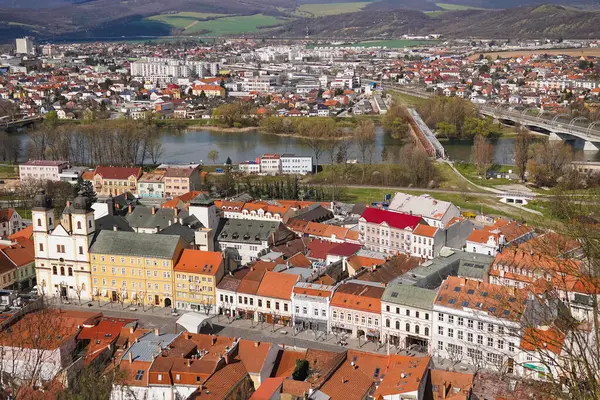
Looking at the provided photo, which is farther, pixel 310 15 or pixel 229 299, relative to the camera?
pixel 310 15

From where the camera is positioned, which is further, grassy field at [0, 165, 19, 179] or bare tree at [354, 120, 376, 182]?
bare tree at [354, 120, 376, 182]

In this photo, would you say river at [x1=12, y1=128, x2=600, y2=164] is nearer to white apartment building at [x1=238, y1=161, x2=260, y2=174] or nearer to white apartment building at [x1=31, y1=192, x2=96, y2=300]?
white apartment building at [x1=238, y1=161, x2=260, y2=174]

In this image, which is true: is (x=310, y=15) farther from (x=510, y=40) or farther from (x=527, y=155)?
(x=527, y=155)

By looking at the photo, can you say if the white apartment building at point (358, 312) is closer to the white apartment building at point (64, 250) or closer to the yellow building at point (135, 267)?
the yellow building at point (135, 267)

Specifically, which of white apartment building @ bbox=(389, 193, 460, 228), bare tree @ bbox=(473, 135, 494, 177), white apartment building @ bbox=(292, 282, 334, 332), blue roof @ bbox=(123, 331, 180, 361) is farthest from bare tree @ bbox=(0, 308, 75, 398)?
bare tree @ bbox=(473, 135, 494, 177)

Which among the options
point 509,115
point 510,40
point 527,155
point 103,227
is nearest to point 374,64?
point 510,40

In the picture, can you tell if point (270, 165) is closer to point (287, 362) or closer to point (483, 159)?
point (483, 159)
